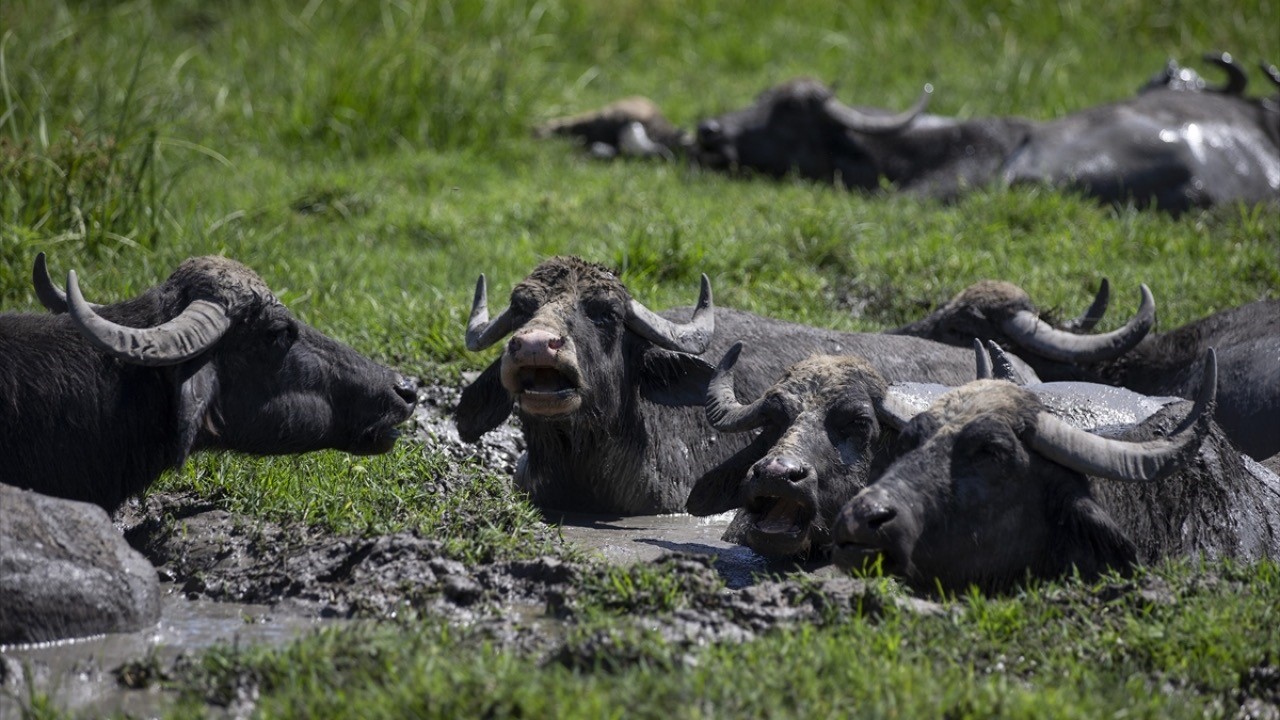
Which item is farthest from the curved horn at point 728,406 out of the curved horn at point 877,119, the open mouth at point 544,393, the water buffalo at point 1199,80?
the water buffalo at point 1199,80

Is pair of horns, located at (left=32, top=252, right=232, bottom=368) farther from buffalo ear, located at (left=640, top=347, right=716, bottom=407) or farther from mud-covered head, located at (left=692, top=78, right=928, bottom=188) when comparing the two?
mud-covered head, located at (left=692, top=78, right=928, bottom=188)

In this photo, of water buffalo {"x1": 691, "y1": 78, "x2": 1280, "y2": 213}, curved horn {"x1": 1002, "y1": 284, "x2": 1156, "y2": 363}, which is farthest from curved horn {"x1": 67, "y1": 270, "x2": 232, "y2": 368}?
water buffalo {"x1": 691, "y1": 78, "x2": 1280, "y2": 213}

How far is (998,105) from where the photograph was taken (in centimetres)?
1628

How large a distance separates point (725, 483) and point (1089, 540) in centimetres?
174

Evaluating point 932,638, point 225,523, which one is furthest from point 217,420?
point 932,638

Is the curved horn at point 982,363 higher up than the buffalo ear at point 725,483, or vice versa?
the curved horn at point 982,363

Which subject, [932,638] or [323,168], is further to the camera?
[323,168]

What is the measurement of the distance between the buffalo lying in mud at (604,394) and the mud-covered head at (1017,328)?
151 cm

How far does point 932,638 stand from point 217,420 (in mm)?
3131

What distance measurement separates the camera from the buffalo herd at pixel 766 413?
616cm

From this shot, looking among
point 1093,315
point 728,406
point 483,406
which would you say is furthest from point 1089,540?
point 1093,315

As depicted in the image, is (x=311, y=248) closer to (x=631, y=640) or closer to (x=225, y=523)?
(x=225, y=523)

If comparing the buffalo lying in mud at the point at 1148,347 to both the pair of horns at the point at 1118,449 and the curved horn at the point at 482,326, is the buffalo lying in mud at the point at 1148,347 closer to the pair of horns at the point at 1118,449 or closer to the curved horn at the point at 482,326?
the curved horn at the point at 482,326

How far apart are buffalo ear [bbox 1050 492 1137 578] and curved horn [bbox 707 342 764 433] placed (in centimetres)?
153
